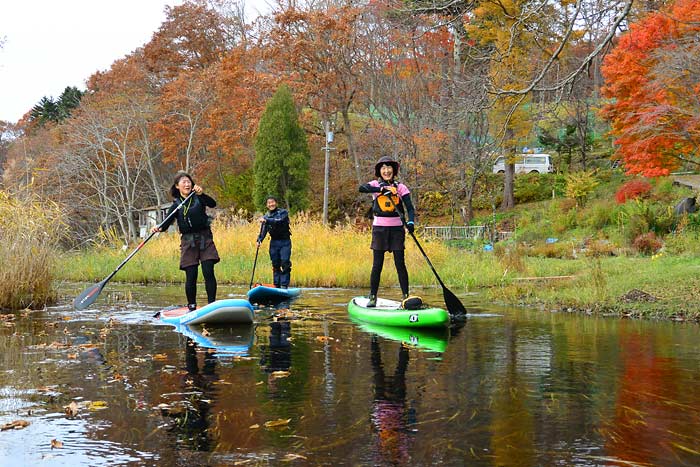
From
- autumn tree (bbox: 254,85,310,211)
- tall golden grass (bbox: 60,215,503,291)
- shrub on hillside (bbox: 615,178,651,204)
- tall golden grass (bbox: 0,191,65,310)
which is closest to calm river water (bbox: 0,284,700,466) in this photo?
tall golden grass (bbox: 0,191,65,310)

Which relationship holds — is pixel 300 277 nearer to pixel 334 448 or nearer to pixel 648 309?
pixel 648 309

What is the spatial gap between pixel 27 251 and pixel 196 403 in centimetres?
767

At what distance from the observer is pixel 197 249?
1079 cm

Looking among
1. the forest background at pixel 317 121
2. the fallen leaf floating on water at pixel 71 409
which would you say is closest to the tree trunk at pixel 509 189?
the forest background at pixel 317 121

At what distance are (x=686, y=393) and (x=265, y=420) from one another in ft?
10.4

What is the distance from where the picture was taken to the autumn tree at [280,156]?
36.8 m

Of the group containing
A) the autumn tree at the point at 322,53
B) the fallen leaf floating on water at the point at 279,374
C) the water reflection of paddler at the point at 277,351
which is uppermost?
the autumn tree at the point at 322,53

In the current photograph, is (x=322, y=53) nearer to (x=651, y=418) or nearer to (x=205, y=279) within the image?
(x=205, y=279)

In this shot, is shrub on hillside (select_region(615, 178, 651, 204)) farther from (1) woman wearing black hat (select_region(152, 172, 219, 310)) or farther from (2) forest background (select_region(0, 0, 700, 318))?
(1) woman wearing black hat (select_region(152, 172, 219, 310))

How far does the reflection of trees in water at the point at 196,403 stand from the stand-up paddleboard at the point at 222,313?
2088 mm

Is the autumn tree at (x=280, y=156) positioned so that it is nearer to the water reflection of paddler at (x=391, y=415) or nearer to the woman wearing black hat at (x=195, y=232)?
the woman wearing black hat at (x=195, y=232)

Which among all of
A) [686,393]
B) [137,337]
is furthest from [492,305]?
[686,393]

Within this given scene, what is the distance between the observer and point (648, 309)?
38.7 ft

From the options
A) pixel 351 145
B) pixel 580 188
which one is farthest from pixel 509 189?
pixel 351 145
